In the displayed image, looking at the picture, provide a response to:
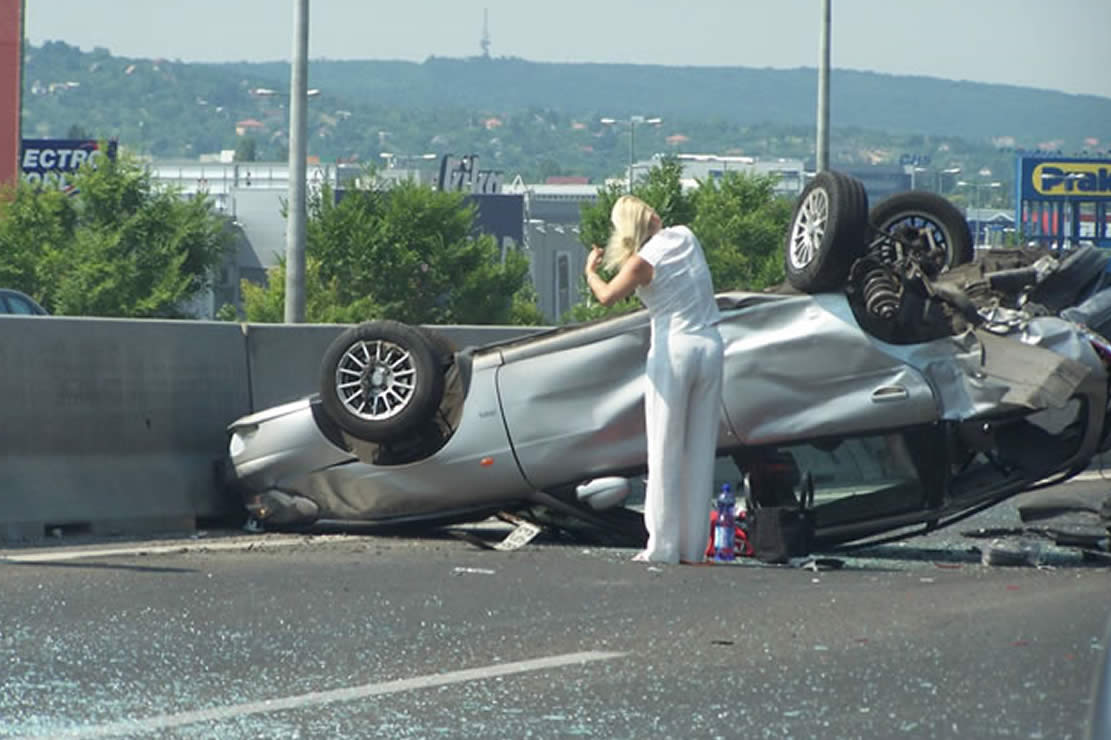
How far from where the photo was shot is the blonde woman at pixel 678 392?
8961mm

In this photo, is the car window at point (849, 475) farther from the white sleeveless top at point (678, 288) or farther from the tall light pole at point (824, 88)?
the tall light pole at point (824, 88)

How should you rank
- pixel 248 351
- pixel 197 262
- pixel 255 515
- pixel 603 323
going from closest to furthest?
pixel 603 323, pixel 255 515, pixel 248 351, pixel 197 262

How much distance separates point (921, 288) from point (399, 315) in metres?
33.8

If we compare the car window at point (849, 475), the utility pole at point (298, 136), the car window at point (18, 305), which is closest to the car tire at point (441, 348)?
the car window at point (849, 475)

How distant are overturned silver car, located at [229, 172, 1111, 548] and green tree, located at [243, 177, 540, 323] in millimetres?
31915

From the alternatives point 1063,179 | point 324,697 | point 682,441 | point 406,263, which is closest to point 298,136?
point 682,441

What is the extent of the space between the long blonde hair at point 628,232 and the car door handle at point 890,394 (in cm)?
128

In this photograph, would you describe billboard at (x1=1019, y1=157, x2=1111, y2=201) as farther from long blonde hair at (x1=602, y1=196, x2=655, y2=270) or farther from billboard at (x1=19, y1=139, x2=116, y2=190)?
long blonde hair at (x1=602, y1=196, x2=655, y2=270)

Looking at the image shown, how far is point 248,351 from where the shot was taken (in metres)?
11.2

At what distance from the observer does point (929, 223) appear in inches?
408

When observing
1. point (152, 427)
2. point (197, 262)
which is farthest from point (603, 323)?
point (197, 262)

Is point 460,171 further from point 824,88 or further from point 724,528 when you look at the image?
point 724,528

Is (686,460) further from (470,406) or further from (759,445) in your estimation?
(470,406)

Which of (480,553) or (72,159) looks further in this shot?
(72,159)
